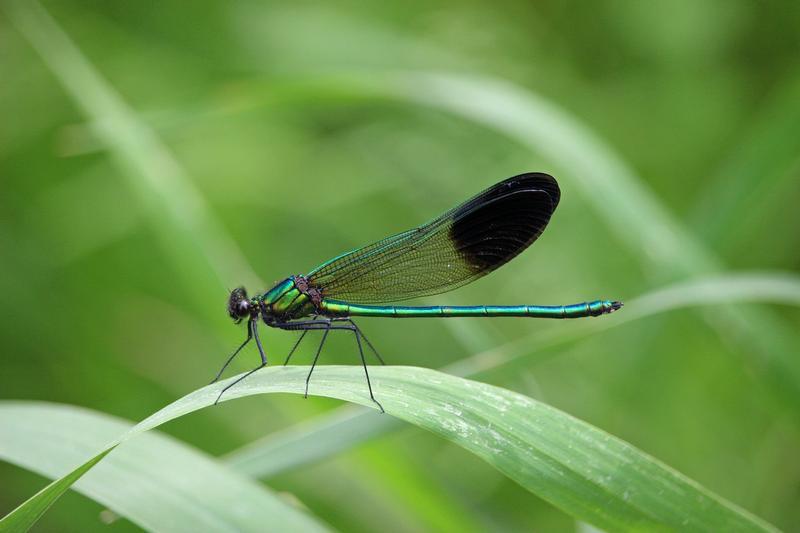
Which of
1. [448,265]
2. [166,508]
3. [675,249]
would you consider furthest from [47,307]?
[675,249]

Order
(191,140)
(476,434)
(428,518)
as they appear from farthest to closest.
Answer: (191,140) < (428,518) < (476,434)

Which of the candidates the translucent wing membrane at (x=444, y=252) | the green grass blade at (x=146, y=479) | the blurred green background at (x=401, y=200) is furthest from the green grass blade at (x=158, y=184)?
the green grass blade at (x=146, y=479)

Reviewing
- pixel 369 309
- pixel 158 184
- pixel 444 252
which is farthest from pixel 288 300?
pixel 158 184

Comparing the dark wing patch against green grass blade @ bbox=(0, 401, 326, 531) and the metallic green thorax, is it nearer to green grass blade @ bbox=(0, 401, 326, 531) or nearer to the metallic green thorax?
the metallic green thorax

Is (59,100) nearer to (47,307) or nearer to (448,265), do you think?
(47,307)

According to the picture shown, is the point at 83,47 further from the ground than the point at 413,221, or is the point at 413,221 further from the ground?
the point at 83,47

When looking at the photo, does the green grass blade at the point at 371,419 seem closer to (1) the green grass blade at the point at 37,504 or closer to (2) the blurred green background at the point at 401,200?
(2) the blurred green background at the point at 401,200
